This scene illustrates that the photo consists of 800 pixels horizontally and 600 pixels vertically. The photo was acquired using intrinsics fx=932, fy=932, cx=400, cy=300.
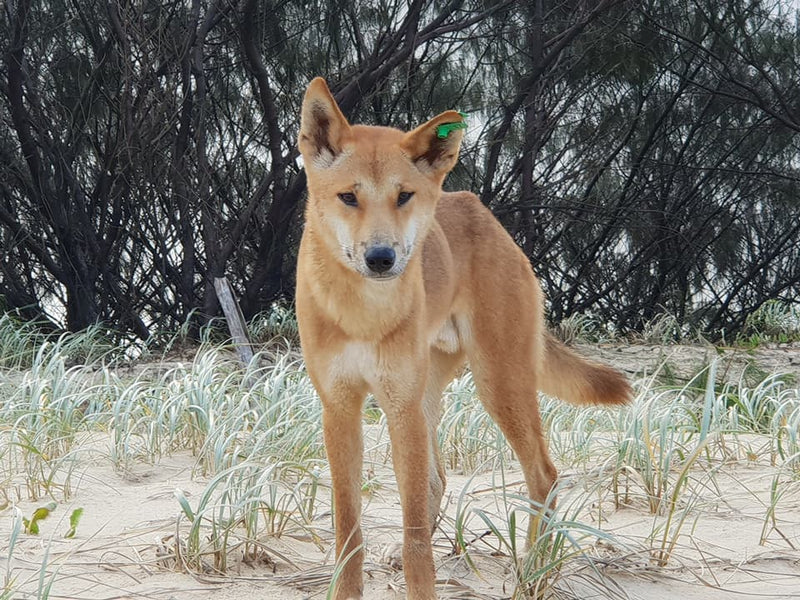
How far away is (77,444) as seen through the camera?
402 centimetres

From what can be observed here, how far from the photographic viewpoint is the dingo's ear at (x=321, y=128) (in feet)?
7.73

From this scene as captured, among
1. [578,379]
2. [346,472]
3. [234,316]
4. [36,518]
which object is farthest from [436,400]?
[234,316]

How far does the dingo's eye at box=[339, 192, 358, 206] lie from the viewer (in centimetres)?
226

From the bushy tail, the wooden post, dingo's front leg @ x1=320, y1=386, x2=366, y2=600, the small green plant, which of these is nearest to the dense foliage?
the wooden post

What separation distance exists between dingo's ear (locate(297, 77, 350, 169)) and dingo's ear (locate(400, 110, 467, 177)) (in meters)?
0.17

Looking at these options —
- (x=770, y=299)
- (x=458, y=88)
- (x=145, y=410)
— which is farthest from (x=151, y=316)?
(x=770, y=299)

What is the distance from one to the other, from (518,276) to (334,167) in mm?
946

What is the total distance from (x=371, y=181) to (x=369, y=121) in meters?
6.16

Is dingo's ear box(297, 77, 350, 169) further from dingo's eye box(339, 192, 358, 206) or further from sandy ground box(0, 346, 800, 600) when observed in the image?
sandy ground box(0, 346, 800, 600)

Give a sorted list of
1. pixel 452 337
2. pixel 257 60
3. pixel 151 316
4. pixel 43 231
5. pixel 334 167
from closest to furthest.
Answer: pixel 334 167, pixel 452 337, pixel 257 60, pixel 43 231, pixel 151 316

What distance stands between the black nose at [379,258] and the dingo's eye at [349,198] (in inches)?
6.6

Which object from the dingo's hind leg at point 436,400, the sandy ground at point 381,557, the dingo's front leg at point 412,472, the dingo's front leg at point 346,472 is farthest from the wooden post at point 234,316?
the dingo's front leg at point 412,472

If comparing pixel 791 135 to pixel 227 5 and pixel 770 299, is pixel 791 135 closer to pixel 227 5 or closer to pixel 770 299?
pixel 770 299

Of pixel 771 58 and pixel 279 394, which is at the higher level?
A: pixel 771 58
